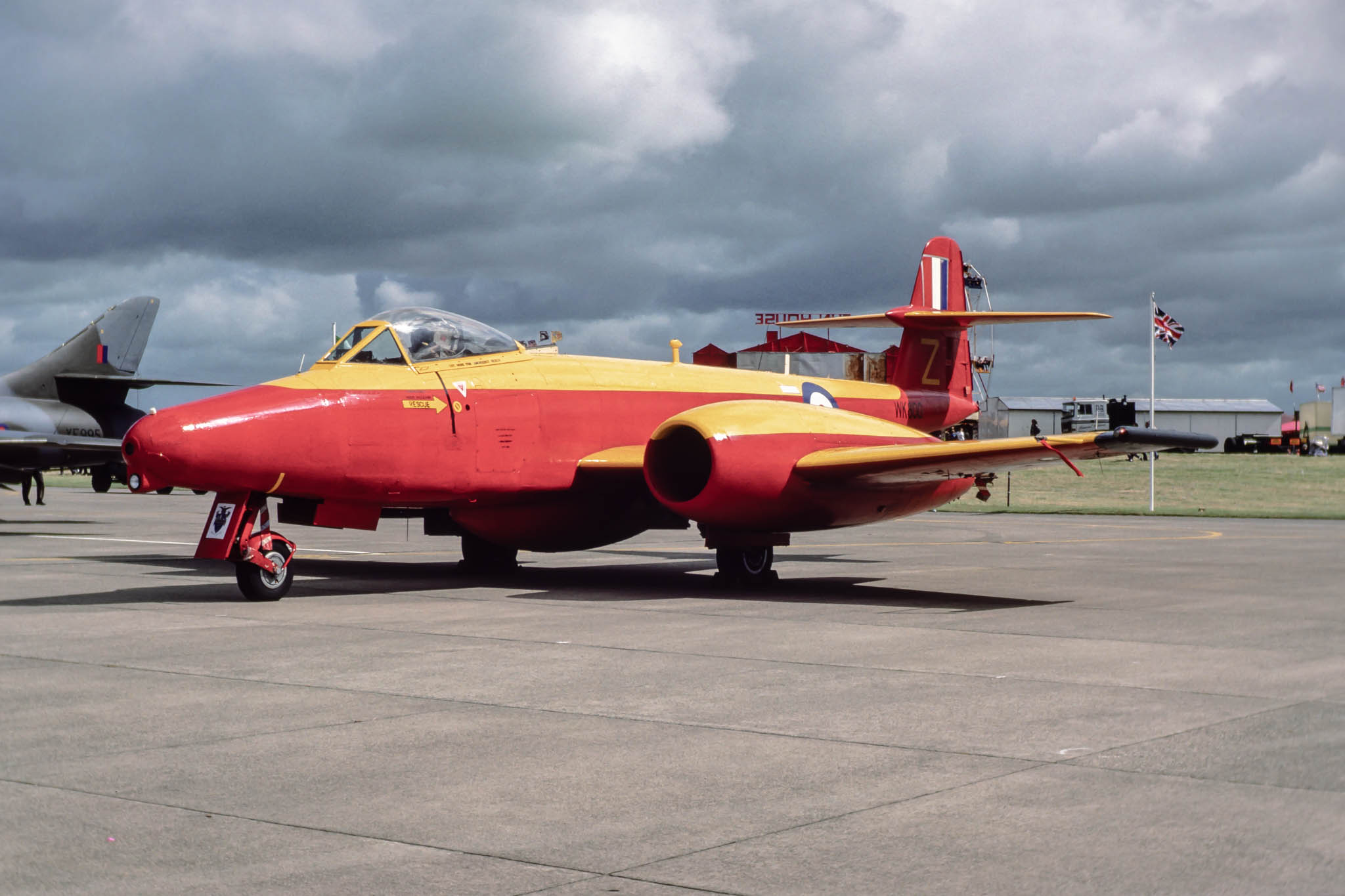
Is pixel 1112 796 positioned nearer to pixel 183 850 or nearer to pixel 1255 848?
pixel 1255 848

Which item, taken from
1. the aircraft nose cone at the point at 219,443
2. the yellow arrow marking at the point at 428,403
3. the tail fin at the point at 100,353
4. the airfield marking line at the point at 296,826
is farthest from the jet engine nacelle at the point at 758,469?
the tail fin at the point at 100,353

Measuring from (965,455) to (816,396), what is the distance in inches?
197

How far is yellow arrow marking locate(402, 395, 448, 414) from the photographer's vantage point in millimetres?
13242

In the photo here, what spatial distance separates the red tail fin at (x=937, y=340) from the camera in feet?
66.2

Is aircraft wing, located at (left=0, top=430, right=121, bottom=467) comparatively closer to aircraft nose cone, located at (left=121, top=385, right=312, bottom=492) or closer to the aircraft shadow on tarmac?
the aircraft shadow on tarmac

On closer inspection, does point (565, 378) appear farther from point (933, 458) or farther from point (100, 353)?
point (100, 353)

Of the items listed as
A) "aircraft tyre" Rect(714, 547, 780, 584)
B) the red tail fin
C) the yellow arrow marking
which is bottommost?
"aircraft tyre" Rect(714, 547, 780, 584)

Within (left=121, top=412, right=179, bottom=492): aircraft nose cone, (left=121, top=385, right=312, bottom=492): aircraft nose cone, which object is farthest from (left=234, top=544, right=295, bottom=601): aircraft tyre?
(left=121, top=412, right=179, bottom=492): aircraft nose cone

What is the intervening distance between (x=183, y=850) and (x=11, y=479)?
30981 millimetres

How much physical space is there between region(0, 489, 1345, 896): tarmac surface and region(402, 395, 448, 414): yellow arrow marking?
6.56 ft

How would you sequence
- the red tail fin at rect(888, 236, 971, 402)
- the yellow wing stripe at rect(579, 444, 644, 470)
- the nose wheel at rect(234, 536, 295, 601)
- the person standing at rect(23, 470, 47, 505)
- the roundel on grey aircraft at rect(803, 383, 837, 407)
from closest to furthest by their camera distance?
the nose wheel at rect(234, 536, 295, 601), the yellow wing stripe at rect(579, 444, 644, 470), the roundel on grey aircraft at rect(803, 383, 837, 407), the red tail fin at rect(888, 236, 971, 402), the person standing at rect(23, 470, 47, 505)

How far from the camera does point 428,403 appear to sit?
13414 mm

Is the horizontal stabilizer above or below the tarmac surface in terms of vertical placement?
above

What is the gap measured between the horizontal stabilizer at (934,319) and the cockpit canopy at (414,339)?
5.33m
